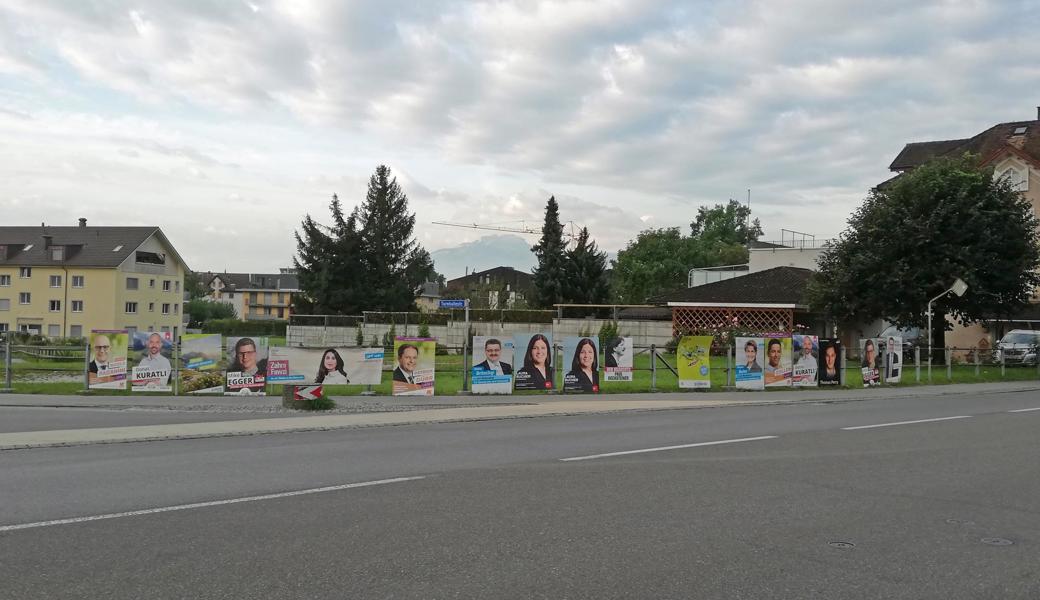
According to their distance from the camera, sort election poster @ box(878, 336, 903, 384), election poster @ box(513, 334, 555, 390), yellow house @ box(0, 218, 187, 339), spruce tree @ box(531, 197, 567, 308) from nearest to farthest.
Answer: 1. election poster @ box(513, 334, 555, 390)
2. election poster @ box(878, 336, 903, 384)
3. spruce tree @ box(531, 197, 567, 308)
4. yellow house @ box(0, 218, 187, 339)

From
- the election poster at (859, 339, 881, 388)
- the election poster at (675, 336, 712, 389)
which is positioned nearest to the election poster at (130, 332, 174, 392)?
the election poster at (675, 336, 712, 389)

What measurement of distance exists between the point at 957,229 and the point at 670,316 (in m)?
19.5

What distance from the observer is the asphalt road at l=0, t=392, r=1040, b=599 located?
17.9ft

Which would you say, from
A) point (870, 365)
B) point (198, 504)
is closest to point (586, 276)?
point (870, 365)

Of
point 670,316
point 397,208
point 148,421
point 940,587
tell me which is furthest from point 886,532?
point 397,208

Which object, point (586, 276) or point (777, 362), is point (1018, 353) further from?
point (586, 276)

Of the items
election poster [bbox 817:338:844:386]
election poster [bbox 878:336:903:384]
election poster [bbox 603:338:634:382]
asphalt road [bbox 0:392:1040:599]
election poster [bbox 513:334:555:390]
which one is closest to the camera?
asphalt road [bbox 0:392:1040:599]

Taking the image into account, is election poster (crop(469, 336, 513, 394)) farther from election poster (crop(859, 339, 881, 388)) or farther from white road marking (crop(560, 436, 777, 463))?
election poster (crop(859, 339, 881, 388))

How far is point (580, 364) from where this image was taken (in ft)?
75.1

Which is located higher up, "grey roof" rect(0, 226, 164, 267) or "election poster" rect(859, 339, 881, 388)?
"grey roof" rect(0, 226, 164, 267)

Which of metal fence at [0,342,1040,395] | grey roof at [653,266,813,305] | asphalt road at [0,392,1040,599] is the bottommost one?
asphalt road at [0,392,1040,599]

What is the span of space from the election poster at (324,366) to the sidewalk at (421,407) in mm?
559

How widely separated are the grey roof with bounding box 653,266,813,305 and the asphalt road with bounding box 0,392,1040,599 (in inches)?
1269

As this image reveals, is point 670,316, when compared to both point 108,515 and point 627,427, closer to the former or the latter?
point 627,427
